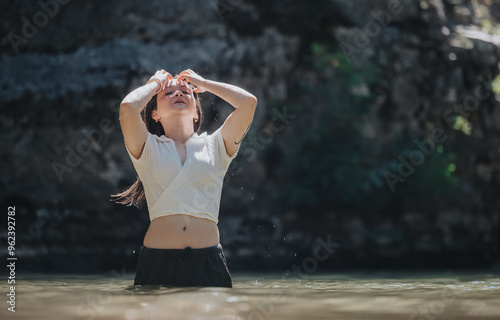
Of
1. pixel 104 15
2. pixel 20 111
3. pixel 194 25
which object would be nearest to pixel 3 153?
pixel 20 111

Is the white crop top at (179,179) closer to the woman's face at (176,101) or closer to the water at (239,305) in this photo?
the woman's face at (176,101)

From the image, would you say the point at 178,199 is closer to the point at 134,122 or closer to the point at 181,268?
the point at 181,268

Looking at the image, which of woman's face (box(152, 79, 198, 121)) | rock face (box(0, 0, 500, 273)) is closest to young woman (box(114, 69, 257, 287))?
woman's face (box(152, 79, 198, 121))

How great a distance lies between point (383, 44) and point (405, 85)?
0.90m

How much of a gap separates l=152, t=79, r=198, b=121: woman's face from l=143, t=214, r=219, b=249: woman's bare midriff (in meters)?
0.69

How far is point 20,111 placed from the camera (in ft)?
33.1

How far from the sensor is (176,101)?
380cm

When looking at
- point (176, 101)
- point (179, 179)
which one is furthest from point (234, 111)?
point (179, 179)

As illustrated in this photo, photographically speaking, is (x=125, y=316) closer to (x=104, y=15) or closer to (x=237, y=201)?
(x=237, y=201)

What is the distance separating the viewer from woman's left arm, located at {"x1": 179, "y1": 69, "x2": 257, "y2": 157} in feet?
12.2

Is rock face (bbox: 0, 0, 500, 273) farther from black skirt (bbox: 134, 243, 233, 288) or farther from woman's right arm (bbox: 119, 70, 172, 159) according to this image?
woman's right arm (bbox: 119, 70, 172, 159)

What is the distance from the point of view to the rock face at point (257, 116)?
9.91 metres

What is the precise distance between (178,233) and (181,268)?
0.20m

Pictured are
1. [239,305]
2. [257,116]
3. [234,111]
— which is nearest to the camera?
[239,305]
